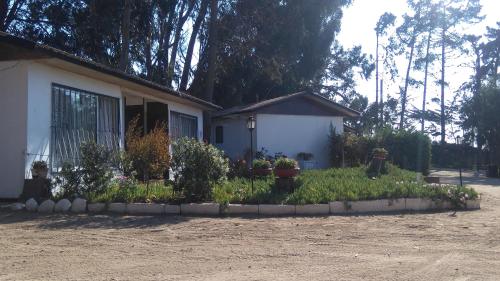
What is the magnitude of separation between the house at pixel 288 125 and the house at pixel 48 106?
9.08 metres

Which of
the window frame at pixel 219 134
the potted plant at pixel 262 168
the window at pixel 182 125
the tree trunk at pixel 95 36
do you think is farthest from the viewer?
the window frame at pixel 219 134

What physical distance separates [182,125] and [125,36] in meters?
5.17

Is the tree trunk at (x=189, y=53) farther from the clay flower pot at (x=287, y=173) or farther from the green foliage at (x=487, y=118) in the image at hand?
the clay flower pot at (x=287, y=173)

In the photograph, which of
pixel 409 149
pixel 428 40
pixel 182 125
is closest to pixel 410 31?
pixel 428 40

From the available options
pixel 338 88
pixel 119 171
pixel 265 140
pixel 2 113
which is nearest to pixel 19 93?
pixel 2 113

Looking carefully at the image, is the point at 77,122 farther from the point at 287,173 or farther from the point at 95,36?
the point at 95,36

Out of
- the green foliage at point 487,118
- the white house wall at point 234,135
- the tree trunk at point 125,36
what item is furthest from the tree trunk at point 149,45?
the green foliage at point 487,118

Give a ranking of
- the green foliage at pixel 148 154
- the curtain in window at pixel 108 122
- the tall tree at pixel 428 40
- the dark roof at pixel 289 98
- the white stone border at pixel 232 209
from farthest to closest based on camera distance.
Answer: the tall tree at pixel 428 40
the dark roof at pixel 289 98
the curtain in window at pixel 108 122
the green foliage at pixel 148 154
the white stone border at pixel 232 209

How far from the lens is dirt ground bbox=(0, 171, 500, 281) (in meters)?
5.78

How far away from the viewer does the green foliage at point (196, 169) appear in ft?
34.2

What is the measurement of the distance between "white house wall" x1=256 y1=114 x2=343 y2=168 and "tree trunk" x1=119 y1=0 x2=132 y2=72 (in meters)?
6.03

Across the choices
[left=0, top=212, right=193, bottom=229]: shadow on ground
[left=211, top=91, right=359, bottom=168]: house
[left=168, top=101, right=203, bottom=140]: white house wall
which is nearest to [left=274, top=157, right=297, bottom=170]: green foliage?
[left=0, top=212, right=193, bottom=229]: shadow on ground

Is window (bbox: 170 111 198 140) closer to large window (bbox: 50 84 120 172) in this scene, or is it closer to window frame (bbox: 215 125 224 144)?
large window (bbox: 50 84 120 172)

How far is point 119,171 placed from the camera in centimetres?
1145
